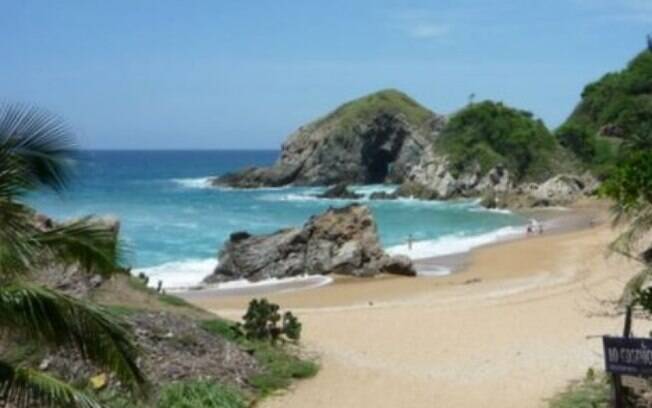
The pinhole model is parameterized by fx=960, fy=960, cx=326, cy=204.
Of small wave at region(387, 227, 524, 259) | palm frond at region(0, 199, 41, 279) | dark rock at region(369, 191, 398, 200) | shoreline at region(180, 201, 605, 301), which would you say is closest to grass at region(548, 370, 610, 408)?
palm frond at region(0, 199, 41, 279)

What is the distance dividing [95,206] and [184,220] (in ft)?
57.6

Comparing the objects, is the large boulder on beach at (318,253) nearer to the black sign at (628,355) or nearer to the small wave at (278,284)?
the small wave at (278,284)

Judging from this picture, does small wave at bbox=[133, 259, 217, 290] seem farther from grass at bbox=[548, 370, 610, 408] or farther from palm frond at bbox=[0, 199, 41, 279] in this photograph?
palm frond at bbox=[0, 199, 41, 279]

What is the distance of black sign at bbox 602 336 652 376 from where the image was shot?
9094mm

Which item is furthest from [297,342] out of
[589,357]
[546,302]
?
[546,302]

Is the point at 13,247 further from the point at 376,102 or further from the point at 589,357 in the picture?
the point at 376,102

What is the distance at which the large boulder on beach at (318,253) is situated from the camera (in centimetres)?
3406

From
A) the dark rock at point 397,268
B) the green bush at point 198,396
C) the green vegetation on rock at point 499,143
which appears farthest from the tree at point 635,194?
the green vegetation on rock at point 499,143

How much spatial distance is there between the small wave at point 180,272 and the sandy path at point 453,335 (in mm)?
5066

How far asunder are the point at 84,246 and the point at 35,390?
117 centimetres

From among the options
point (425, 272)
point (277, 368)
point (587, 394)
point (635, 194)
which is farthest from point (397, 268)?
point (635, 194)

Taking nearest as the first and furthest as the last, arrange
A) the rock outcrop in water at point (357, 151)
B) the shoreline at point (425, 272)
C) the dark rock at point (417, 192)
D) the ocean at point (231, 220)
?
the shoreline at point (425, 272) → the ocean at point (231, 220) → the dark rock at point (417, 192) → the rock outcrop in water at point (357, 151)

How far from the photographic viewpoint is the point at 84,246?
7.64m

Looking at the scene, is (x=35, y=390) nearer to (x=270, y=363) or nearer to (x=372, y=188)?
(x=270, y=363)
